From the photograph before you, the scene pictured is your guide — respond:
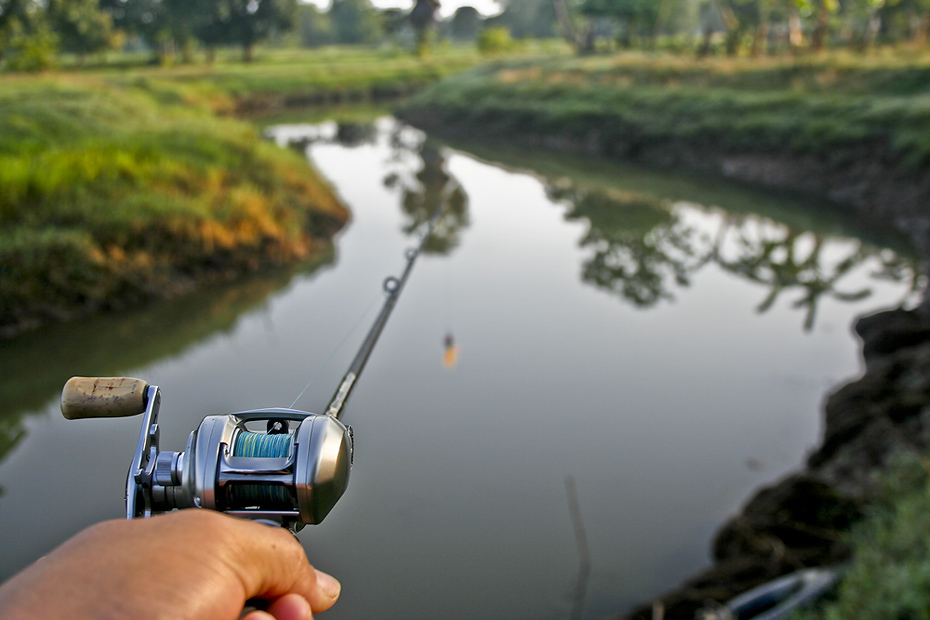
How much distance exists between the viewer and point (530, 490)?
178 inches

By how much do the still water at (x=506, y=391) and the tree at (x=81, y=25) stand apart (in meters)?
28.8

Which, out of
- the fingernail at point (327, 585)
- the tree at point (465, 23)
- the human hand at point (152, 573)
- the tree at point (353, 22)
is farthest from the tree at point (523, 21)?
the human hand at point (152, 573)

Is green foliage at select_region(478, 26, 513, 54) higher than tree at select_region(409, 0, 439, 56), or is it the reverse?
tree at select_region(409, 0, 439, 56)

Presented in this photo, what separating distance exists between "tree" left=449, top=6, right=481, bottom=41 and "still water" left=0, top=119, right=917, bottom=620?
157ft

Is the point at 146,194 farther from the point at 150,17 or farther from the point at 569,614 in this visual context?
the point at 150,17

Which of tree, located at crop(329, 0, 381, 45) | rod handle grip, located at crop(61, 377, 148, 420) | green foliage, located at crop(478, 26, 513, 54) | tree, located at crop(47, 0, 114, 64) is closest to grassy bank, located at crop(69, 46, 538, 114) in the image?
tree, located at crop(47, 0, 114, 64)

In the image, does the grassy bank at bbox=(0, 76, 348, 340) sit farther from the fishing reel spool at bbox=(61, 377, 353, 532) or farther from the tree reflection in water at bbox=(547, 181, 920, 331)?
the fishing reel spool at bbox=(61, 377, 353, 532)

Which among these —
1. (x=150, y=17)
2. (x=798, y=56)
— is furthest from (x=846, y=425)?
(x=150, y=17)

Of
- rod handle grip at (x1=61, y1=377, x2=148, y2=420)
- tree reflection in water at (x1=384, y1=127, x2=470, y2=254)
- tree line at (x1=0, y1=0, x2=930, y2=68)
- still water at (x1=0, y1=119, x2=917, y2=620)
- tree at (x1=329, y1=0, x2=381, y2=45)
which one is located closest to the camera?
rod handle grip at (x1=61, y1=377, x2=148, y2=420)

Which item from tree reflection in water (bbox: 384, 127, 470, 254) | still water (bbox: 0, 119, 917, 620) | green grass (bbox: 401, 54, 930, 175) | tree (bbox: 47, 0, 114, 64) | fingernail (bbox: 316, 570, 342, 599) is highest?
tree (bbox: 47, 0, 114, 64)

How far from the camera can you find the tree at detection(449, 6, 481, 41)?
179 ft

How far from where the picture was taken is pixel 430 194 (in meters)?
13.9

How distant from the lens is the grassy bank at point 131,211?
6.38 metres

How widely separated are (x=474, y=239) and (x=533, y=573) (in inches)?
280
